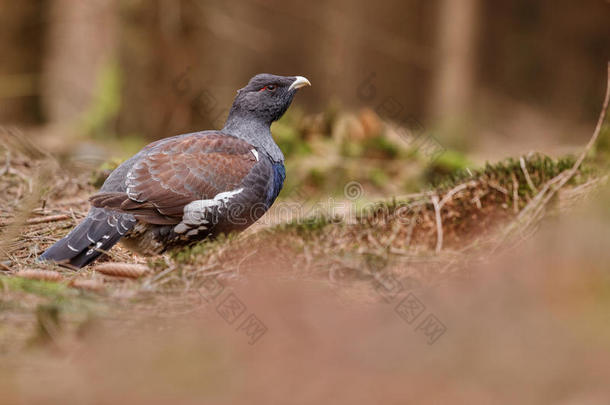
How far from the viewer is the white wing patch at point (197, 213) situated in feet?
17.3

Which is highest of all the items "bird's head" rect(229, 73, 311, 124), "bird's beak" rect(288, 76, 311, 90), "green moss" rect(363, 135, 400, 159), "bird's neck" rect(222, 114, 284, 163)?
"bird's beak" rect(288, 76, 311, 90)

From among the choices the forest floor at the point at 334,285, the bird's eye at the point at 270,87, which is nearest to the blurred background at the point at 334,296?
the forest floor at the point at 334,285

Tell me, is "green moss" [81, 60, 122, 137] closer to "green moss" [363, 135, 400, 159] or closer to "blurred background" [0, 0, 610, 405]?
"blurred background" [0, 0, 610, 405]

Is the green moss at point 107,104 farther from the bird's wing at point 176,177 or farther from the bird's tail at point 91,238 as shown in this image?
the bird's tail at point 91,238

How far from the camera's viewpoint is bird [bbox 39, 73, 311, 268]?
16.5ft

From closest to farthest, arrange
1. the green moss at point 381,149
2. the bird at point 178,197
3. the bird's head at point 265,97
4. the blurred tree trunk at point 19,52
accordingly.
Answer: the bird at point 178,197 < the bird's head at point 265,97 < the green moss at point 381,149 < the blurred tree trunk at point 19,52

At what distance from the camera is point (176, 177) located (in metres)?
5.29

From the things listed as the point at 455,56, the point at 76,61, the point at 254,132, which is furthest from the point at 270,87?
the point at 76,61

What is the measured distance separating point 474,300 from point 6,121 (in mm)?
11227

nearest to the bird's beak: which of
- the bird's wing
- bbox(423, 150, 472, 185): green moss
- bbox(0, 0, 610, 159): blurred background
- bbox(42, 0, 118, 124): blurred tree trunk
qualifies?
the bird's wing

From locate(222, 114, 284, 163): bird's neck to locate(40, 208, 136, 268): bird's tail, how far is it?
136 centimetres

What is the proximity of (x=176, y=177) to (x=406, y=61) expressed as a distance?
12.3 m

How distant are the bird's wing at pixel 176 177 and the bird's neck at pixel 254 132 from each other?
0.34m

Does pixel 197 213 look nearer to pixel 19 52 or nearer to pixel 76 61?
pixel 19 52
